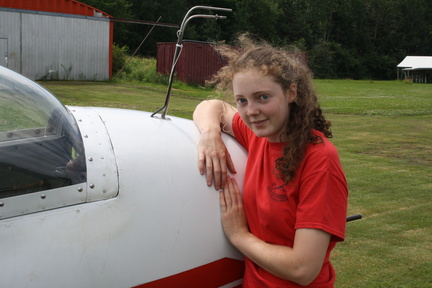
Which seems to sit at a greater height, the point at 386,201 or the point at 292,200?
the point at 292,200

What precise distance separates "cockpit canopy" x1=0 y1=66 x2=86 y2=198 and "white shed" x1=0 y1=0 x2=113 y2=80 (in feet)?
72.2

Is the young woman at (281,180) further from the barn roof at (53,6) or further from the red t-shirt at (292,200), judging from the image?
the barn roof at (53,6)

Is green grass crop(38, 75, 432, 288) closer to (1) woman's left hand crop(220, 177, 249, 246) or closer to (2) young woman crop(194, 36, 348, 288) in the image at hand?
(2) young woman crop(194, 36, 348, 288)

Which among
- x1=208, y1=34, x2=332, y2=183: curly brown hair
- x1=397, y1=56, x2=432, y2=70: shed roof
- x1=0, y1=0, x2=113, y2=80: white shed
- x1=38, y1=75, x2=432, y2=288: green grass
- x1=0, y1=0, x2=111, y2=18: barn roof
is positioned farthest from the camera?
x1=397, y1=56, x2=432, y2=70: shed roof

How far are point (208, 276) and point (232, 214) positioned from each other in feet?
0.84

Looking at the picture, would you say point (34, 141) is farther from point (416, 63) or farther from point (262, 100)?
point (416, 63)

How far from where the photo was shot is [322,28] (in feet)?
269

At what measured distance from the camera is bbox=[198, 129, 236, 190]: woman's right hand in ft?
7.22

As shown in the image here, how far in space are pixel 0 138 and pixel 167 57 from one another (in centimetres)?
2981

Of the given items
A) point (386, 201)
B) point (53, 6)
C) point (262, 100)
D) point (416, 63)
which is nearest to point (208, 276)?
point (262, 100)

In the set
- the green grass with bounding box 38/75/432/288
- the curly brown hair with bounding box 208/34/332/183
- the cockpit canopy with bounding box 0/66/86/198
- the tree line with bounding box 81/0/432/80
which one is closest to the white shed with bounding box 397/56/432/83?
the tree line with bounding box 81/0/432/80

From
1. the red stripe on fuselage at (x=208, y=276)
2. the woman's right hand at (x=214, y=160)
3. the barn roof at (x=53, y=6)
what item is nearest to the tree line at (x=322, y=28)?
the barn roof at (x=53, y=6)

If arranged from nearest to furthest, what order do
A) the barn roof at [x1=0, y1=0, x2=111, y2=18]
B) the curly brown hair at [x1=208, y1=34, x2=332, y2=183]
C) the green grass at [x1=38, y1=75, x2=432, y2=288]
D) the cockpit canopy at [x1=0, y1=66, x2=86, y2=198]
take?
the cockpit canopy at [x1=0, y1=66, x2=86, y2=198]
the curly brown hair at [x1=208, y1=34, x2=332, y2=183]
the green grass at [x1=38, y1=75, x2=432, y2=288]
the barn roof at [x1=0, y1=0, x2=111, y2=18]

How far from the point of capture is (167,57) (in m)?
31.4
